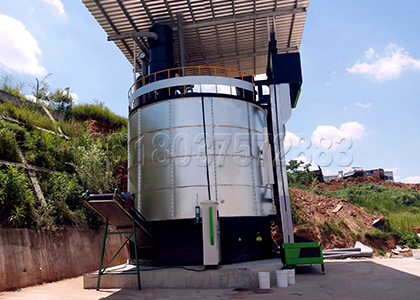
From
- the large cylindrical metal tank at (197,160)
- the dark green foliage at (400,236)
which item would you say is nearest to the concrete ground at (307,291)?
the large cylindrical metal tank at (197,160)

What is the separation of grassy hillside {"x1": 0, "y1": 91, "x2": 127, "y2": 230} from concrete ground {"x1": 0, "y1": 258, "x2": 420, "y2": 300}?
3247 millimetres

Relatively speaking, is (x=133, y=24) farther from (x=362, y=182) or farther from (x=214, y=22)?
(x=362, y=182)

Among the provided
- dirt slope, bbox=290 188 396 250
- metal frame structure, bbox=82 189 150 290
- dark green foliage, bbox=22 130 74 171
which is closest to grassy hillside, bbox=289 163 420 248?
dirt slope, bbox=290 188 396 250

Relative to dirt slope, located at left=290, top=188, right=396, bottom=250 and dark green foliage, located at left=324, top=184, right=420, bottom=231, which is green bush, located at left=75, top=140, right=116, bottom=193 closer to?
dirt slope, located at left=290, top=188, right=396, bottom=250

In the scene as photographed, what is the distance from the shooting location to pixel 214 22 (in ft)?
64.6

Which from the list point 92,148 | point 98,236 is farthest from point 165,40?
point 98,236

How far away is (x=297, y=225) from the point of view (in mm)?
27672

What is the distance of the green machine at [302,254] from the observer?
539 inches

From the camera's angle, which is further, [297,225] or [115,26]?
[297,225]

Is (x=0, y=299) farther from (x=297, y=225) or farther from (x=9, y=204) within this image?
(x=297, y=225)

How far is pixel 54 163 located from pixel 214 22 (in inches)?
482

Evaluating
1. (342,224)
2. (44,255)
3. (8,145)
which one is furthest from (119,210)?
(342,224)

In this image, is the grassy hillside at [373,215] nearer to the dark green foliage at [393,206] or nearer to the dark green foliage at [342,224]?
the dark green foliage at [393,206]

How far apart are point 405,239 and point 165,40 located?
23.5 meters
